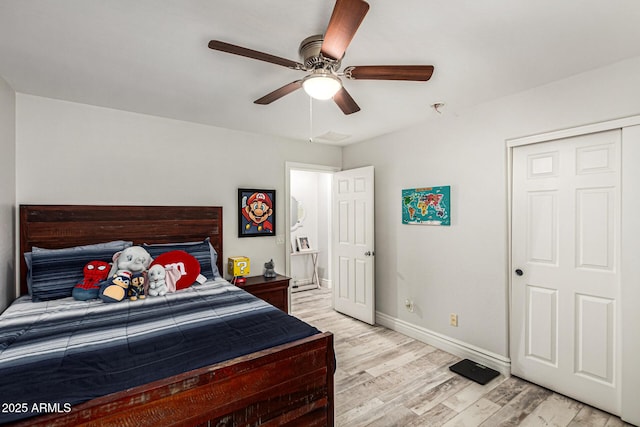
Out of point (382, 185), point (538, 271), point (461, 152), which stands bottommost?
point (538, 271)

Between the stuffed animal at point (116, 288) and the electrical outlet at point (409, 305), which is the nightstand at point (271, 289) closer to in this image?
the stuffed animal at point (116, 288)

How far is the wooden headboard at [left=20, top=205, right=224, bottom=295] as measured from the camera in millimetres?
2615

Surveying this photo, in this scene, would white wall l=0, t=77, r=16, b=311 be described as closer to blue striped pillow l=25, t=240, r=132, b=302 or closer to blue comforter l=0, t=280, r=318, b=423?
blue striped pillow l=25, t=240, r=132, b=302

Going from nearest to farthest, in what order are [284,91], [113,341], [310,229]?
[113,341] < [284,91] < [310,229]

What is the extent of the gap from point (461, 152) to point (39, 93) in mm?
3818

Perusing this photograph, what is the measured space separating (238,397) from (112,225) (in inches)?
89.7

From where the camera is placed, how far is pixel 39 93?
102 inches

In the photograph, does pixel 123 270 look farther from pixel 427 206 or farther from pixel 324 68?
pixel 427 206

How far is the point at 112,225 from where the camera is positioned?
9.57 feet

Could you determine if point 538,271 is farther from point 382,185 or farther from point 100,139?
point 100,139

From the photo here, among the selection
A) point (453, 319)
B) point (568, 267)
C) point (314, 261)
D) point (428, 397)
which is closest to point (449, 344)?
point (453, 319)

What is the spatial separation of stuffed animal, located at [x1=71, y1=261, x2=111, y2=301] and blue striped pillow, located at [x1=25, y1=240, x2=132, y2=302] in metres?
0.08

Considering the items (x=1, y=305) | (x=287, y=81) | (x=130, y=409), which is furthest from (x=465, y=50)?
(x=1, y=305)

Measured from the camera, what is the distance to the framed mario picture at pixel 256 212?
371 cm
